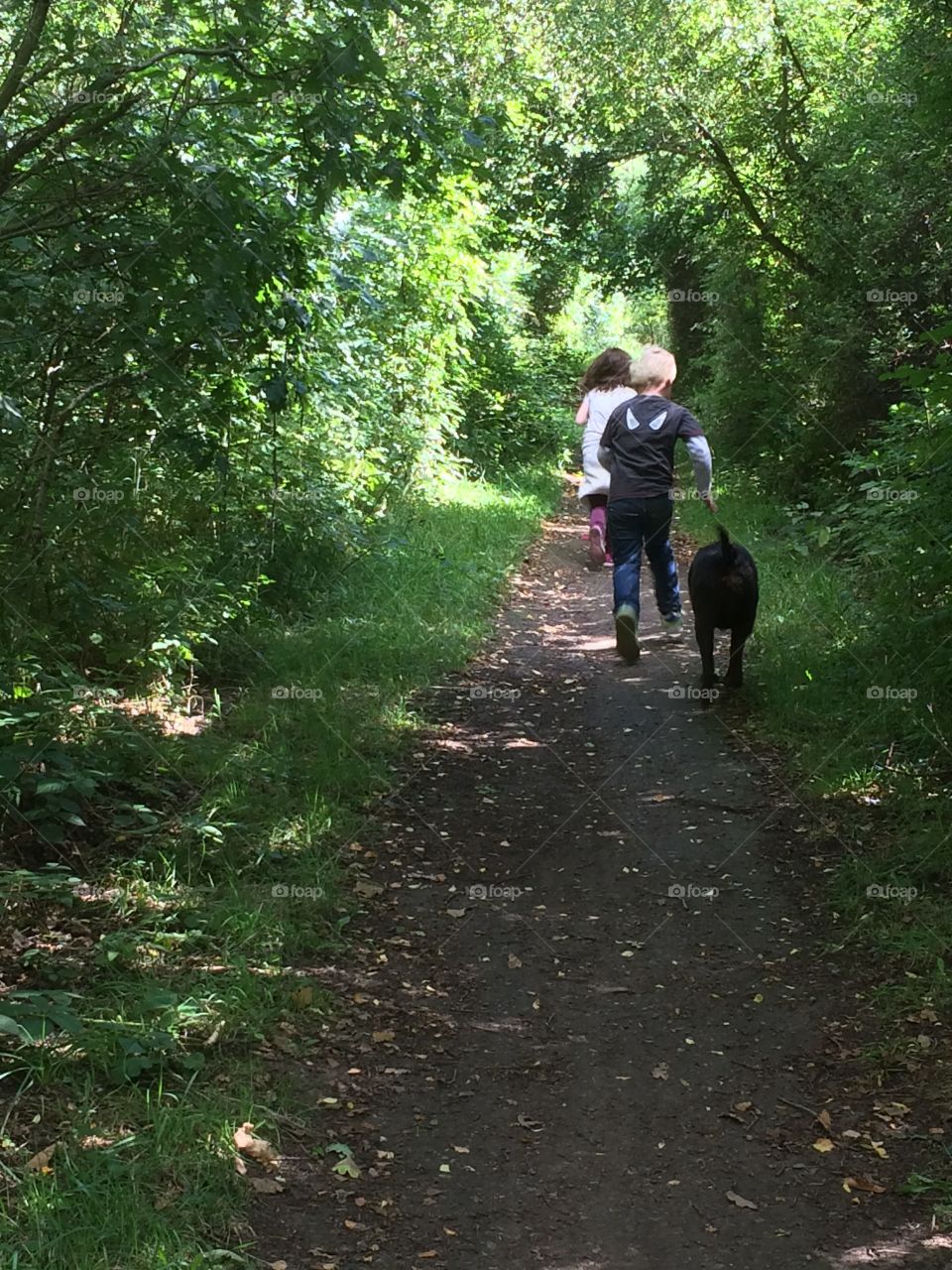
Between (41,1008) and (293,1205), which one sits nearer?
(293,1205)

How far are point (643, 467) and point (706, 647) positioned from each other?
1323 millimetres

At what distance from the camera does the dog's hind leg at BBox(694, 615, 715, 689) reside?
264 inches

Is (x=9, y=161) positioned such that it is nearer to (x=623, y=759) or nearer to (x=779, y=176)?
(x=623, y=759)

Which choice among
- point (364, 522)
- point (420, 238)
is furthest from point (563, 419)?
point (364, 522)

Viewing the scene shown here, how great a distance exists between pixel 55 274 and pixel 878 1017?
440cm

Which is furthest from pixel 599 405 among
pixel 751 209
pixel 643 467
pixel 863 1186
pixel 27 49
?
pixel 863 1186

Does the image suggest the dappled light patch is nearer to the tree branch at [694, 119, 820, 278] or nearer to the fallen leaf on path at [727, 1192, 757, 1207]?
the fallen leaf on path at [727, 1192, 757, 1207]

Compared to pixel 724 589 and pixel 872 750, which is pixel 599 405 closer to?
pixel 724 589

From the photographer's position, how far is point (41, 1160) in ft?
9.53

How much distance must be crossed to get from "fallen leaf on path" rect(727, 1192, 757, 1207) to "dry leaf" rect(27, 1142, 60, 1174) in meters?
1.87

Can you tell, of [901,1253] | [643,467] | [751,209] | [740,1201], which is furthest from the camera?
[751,209]

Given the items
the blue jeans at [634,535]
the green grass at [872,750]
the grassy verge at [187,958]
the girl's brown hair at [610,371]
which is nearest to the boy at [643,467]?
the blue jeans at [634,535]

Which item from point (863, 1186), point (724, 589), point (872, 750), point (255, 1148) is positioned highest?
point (724, 589)

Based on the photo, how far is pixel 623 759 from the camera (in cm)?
629
